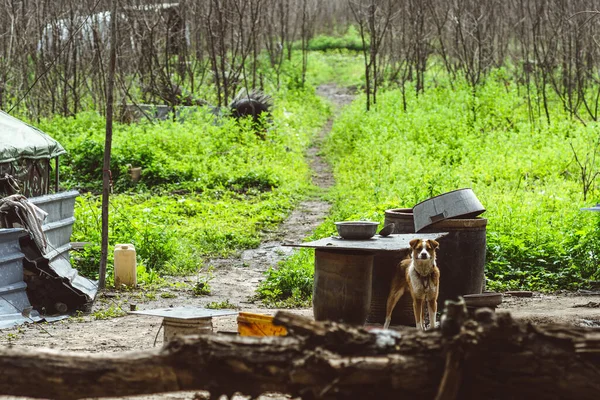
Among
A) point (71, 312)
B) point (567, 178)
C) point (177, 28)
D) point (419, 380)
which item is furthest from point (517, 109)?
point (419, 380)

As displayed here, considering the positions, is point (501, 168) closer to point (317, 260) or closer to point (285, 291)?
point (285, 291)

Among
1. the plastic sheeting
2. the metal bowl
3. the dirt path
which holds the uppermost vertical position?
the plastic sheeting

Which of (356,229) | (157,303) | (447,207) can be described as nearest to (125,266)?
(157,303)

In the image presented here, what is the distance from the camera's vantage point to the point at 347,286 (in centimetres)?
660

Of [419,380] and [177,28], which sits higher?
[177,28]

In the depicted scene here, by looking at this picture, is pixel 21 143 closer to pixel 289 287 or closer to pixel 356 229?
pixel 289 287

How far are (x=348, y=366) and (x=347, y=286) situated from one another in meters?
3.04

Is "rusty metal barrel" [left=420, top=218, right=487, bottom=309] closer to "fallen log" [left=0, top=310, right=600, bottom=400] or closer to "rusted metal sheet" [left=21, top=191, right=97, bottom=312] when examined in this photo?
"rusted metal sheet" [left=21, top=191, right=97, bottom=312]

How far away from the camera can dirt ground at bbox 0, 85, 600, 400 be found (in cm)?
693

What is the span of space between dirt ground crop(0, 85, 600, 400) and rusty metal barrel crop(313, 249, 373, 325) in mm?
780

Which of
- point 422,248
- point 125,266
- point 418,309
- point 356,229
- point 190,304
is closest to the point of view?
point 422,248

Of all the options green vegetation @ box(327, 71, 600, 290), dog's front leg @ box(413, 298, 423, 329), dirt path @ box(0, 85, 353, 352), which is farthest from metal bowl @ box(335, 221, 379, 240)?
green vegetation @ box(327, 71, 600, 290)

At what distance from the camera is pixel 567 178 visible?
14.1 m

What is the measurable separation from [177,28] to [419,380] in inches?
852
